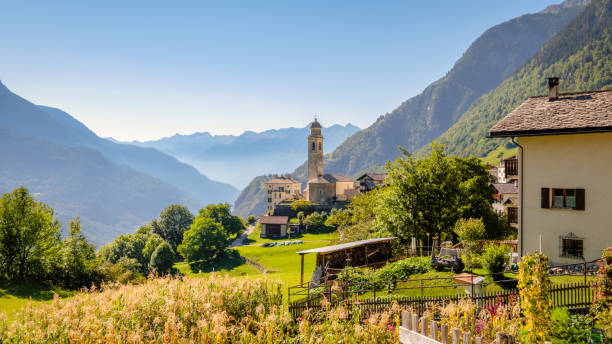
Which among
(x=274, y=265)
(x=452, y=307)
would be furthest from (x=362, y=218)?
(x=452, y=307)

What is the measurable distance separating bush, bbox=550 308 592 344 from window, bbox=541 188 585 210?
33.3 ft

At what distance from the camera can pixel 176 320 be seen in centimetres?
812

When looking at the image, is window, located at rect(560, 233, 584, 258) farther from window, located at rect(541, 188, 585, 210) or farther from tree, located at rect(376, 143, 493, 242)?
tree, located at rect(376, 143, 493, 242)

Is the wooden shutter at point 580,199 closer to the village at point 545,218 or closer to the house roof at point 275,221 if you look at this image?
the village at point 545,218

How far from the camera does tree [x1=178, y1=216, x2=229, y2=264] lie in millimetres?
66375

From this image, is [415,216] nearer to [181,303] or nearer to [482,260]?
[482,260]

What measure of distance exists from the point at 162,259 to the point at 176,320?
196 feet

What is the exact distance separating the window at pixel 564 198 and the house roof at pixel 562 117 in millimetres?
2970

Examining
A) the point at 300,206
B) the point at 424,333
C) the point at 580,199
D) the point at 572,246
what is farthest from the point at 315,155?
the point at 424,333

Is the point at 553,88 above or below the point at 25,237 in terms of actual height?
above

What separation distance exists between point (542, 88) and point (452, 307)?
22849 cm

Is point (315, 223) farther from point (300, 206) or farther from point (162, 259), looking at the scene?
→ point (162, 259)

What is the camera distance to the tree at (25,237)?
22734mm

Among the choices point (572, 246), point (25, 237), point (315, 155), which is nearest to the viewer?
point (572, 246)
